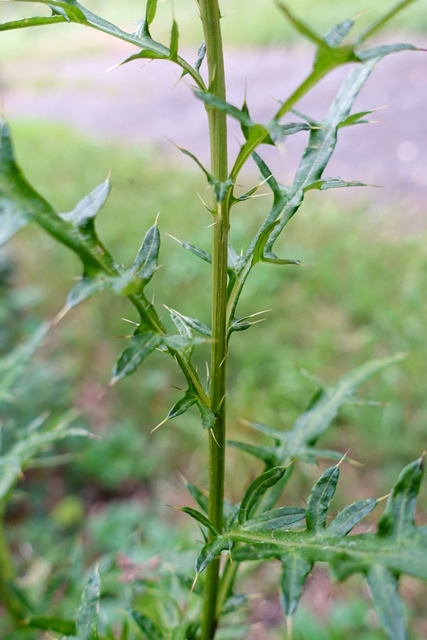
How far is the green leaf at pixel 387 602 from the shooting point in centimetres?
42

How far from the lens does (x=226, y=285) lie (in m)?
0.56

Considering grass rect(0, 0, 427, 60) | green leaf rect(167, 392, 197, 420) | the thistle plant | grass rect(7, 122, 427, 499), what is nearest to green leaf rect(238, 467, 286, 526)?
the thistle plant

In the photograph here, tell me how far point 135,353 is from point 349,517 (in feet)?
0.81

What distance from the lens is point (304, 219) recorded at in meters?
3.81

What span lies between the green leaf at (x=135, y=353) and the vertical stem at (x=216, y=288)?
0.06m

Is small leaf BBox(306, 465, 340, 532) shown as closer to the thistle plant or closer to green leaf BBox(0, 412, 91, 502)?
the thistle plant

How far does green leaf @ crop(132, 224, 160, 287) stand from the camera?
538mm

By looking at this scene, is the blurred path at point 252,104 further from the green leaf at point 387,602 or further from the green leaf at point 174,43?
the green leaf at point 387,602

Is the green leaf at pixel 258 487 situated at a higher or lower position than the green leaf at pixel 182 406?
lower

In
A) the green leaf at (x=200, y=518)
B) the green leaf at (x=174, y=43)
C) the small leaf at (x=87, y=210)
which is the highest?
the green leaf at (x=174, y=43)

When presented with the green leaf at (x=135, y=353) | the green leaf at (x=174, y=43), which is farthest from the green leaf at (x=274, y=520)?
the green leaf at (x=174, y=43)

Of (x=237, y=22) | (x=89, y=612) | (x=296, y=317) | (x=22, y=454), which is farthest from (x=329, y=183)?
(x=237, y=22)

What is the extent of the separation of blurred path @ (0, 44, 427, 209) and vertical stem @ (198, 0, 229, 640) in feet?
7.86

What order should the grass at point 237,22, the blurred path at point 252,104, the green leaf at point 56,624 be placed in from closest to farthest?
the green leaf at point 56,624 → the blurred path at point 252,104 → the grass at point 237,22
